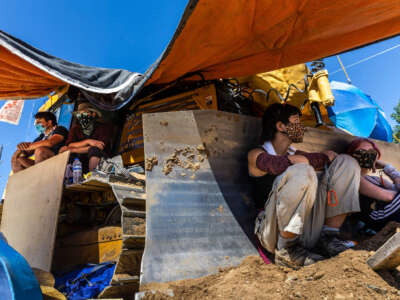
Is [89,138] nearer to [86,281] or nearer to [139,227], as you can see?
[86,281]

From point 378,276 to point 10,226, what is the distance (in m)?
3.78

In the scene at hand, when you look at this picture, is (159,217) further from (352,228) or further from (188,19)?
(352,228)

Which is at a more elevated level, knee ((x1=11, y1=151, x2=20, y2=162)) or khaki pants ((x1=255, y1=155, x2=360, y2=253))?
knee ((x1=11, y1=151, x2=20, y2=162))

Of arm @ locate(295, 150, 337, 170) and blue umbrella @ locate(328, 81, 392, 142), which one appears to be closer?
arm @ locate(295, 150, 337, 170)

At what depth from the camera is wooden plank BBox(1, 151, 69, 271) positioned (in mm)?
2793

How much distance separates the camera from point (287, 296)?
1.56 meters

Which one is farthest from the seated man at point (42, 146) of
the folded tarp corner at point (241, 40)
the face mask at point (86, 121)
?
the folded tarp corner at point (241, 40)

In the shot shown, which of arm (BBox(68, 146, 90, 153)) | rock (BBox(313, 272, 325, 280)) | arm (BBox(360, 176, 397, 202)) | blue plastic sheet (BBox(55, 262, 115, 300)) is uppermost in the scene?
arm (BBox(68, 146, 90, 153))

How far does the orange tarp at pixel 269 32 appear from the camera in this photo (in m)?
2.42

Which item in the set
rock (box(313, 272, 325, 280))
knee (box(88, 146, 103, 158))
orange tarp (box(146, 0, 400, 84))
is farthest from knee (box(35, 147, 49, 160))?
rock (box(313, 272, 325, 280))

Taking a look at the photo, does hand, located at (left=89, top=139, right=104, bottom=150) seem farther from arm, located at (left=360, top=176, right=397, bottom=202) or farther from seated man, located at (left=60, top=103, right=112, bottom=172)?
arm, located at (left=360, top=176, right=397, bottom=202)

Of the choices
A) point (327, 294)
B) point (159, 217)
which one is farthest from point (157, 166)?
point (327, 294)

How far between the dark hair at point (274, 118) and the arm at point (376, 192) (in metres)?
0.90

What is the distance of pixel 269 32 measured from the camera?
9.07ft
